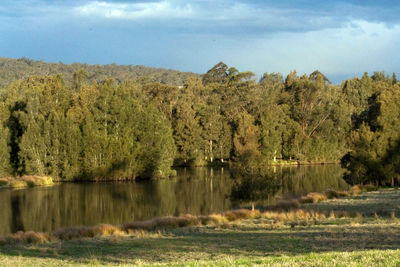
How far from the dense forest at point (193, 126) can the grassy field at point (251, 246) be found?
11.8 m

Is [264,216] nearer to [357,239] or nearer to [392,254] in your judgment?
[357,239]

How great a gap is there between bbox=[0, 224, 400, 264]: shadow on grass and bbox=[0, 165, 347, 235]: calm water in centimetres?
1265

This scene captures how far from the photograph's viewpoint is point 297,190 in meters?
43.5

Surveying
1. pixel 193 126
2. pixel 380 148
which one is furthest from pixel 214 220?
pixel 193 126

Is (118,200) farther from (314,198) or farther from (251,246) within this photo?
(251,246)

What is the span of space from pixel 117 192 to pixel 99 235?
26789 mm

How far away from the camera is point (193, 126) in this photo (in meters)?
79.6

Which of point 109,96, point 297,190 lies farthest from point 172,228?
point 109,96

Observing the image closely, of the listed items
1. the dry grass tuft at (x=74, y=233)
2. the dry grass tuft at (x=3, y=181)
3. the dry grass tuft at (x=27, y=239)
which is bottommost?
the dry grass tuft at (x=3, y=181)

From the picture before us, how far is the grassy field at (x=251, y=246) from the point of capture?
1045 cm

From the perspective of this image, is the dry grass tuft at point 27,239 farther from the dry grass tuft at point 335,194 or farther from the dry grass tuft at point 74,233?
the dry grass tuft at point 335,194

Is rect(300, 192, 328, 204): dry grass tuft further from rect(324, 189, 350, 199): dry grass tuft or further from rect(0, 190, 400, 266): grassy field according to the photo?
rect(0, 190, 400, 266): grassy field

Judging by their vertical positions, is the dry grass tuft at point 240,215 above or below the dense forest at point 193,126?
below

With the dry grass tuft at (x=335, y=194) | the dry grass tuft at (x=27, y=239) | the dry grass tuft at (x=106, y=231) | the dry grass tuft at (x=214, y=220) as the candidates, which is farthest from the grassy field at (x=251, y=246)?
the dry grass tuft at (x=335, y=194)
